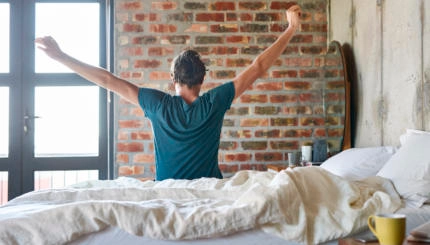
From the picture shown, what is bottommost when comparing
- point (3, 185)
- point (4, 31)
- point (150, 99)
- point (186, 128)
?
point (3, 185)

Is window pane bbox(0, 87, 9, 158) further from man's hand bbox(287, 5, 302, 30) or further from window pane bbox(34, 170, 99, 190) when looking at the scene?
man's hand bbox(287, 5, 302, 30)

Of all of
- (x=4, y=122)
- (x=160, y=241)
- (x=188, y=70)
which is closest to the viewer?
(x=160, y=241)

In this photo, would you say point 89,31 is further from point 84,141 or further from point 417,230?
point 417,230

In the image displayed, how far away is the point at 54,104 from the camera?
418 centimetres

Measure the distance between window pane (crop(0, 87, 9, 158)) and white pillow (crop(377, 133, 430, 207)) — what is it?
3240mm

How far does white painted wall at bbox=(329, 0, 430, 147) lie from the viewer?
7.82 feet

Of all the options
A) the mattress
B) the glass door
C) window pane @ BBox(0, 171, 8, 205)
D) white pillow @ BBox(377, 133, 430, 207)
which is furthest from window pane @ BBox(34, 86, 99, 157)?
the mattress

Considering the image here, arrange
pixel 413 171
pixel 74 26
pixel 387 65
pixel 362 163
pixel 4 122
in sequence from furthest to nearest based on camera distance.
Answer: pixel 74 26, pixel 4 122, pixel 387 65, pixel 362 163, pixel 413 171

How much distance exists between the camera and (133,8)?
4.02 metres

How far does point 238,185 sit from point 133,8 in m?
2.55

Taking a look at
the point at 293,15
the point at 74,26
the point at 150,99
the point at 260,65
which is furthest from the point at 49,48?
the point at 74,26

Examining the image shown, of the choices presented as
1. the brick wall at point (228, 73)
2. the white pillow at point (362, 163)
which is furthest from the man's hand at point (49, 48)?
the brick wall at point (228, 73)

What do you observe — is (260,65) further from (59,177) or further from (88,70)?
(59,177)

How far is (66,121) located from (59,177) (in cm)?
49
